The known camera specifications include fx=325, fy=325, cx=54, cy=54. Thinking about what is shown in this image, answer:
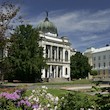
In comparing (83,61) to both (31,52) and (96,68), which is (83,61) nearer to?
(31,52)

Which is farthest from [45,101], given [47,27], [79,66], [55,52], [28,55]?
[47,27]

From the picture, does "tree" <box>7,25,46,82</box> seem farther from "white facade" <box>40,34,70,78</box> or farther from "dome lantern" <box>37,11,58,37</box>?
"dome lantern" <box>37,11,58,37</box>

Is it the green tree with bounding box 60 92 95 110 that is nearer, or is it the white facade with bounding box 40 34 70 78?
the green tree with bounding box 60 92 95 110

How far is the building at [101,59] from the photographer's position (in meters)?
124

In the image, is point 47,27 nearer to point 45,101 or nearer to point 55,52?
point 55,52

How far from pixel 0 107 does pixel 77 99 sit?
1663 mm

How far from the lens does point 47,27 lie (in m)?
95.4

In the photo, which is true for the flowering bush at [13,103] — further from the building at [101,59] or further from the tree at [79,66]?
the building at [101,59]

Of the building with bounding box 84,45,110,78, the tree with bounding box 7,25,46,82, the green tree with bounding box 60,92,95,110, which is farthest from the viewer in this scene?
the building with bounding box 84,45,110,78

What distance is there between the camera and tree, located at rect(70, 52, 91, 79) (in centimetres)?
9219

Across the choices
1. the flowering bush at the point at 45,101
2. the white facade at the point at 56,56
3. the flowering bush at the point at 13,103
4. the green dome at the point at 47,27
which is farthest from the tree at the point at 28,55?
the flowering bush at the point at 13,103

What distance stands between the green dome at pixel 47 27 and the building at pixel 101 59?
34183 millimetres

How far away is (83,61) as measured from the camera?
92438 mm

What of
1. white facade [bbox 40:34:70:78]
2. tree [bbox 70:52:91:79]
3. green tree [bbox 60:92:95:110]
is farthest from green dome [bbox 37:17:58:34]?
green tree [bbox 60:92:95:110]
